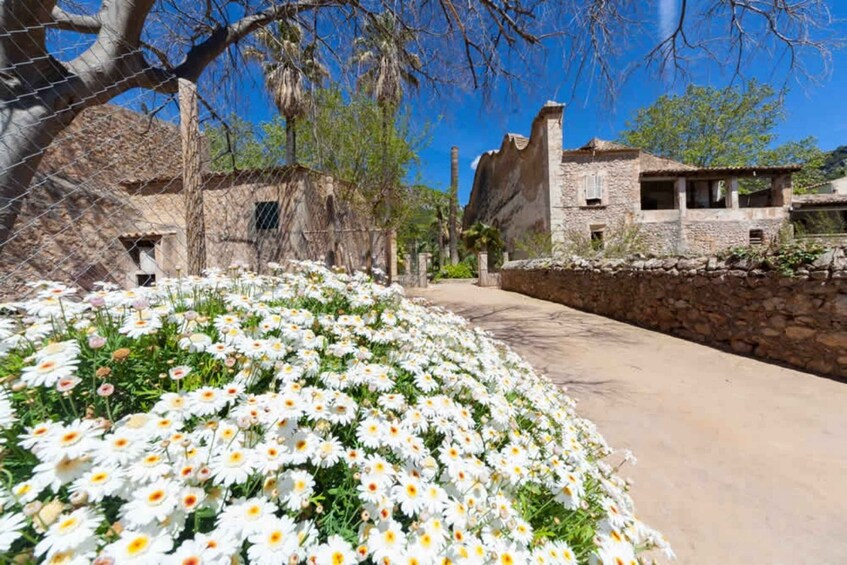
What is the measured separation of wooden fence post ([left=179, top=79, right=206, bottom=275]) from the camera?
218 cm

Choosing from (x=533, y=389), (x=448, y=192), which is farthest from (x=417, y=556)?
(x=448, y=192)

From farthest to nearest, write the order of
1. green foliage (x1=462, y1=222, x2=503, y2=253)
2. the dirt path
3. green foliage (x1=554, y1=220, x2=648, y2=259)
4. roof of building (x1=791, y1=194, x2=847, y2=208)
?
green foliage (x1=462, y1=222, x2=503, y2=253) → roof of building (x1=791, y1=194, x2=847, y2=208) → green foliage (x1=554, y1=220, x2=648, y2=259) → the dirt path

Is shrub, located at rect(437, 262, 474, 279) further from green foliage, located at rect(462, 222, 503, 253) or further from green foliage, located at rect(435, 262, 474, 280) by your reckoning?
green foliage, located at rect(462, 222, 503, 253)

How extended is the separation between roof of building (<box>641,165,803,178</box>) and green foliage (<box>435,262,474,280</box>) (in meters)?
10.2

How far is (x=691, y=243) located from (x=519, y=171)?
30.4 ft

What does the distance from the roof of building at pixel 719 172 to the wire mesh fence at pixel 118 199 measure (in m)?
15.2

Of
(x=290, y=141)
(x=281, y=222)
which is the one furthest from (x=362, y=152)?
(x=281, y=222)

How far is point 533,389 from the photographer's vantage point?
2.03 metres

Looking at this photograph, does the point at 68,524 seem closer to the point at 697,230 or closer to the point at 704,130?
the point at 697,230

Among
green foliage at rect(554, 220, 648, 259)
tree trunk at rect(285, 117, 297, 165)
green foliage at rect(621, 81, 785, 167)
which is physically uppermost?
green foliage at rect(621, 81, 785, 167)

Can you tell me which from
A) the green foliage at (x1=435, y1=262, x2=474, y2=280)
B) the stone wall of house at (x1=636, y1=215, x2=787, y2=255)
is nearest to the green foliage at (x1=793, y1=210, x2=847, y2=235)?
the stone wall of house at (x1=636, y1=215, x2=787, y2=255)

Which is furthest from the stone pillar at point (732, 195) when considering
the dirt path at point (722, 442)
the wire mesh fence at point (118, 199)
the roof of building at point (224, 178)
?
the roof of building at point (224, 178)

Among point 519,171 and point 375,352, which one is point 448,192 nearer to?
point 519,171

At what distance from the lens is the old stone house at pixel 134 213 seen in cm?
528
